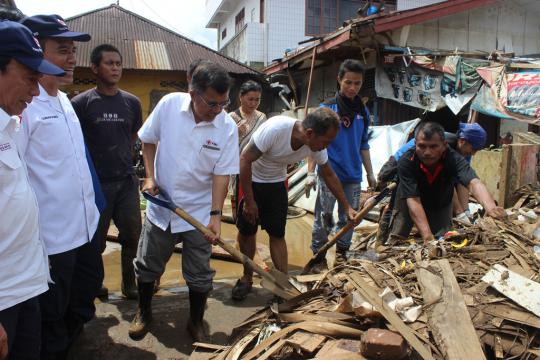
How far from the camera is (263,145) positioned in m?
3.51

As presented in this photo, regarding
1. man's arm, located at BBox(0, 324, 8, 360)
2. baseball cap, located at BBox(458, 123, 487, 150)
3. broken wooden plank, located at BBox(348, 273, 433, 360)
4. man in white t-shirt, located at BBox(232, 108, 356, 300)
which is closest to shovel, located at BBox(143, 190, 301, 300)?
broken wooden plank, located at BBox(348, 273, 433, 360)

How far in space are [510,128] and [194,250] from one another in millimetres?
9311

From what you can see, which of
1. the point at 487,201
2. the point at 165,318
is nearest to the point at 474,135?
the point at 487,201

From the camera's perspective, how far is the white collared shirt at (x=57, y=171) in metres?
2.26

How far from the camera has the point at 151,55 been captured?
472 inches

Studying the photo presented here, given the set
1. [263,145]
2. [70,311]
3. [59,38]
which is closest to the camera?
[59,38]

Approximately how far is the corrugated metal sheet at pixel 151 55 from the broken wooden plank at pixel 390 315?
34.1ft

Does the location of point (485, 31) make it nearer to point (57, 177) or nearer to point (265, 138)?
point (265, 138)

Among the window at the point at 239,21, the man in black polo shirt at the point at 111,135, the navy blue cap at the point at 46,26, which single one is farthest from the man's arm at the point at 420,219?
the window at the point at 239,21

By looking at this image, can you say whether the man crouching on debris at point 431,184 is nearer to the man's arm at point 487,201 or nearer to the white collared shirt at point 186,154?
the man's arm at point 487,201

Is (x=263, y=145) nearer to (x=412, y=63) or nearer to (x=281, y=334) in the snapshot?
(x=281, y=334)

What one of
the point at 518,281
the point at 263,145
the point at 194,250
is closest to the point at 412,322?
the point at 518,281

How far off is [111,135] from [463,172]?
308cm

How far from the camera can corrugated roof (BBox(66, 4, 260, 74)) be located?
11.7 metres
